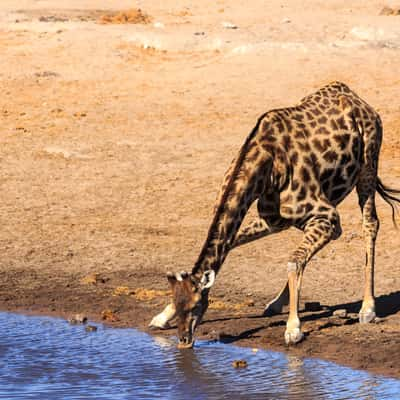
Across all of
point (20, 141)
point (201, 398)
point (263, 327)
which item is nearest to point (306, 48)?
point (20, 141)

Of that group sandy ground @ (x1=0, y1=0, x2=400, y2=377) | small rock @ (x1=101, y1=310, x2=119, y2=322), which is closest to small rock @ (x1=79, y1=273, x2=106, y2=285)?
sandy ground @ (x1=0, y1=0, x2=400, y2=377)

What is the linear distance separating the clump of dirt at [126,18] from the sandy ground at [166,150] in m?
0.25

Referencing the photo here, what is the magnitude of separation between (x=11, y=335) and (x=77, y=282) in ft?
5.91

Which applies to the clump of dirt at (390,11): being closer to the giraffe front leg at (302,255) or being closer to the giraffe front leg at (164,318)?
the giraffe front leg at (302,255)

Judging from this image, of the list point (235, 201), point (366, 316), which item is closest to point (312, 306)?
point (366, 316)

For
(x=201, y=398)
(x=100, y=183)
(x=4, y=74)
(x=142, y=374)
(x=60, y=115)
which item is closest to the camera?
(x=201, y=398)

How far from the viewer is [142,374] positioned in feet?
31.6

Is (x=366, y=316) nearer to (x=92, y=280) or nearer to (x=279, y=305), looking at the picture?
(x=279, y=305)

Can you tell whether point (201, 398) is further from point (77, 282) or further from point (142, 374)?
point (77, 282)

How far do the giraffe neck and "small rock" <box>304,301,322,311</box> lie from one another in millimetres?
1450

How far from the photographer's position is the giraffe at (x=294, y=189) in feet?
32.9

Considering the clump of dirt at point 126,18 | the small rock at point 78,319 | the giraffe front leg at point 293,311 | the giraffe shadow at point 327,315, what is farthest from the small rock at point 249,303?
the clump of dirt at point 126,18

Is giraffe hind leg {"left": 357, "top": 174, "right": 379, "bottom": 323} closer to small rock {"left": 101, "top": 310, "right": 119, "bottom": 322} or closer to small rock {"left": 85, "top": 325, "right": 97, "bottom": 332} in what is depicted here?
small rock {"left": 101, "top": 310, "right": 119, "bottom": 322}

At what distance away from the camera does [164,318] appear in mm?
10773
